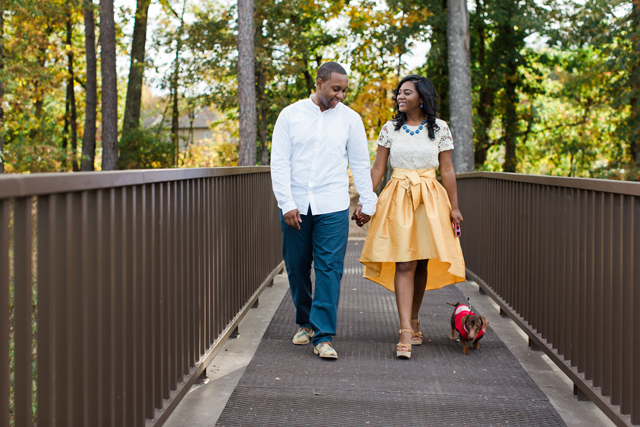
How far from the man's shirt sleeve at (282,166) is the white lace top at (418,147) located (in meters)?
0.72

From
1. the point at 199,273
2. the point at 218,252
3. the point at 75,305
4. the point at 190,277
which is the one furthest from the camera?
the point at 218,252

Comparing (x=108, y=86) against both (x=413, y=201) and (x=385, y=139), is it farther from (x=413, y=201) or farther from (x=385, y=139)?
(x=413, y=201)

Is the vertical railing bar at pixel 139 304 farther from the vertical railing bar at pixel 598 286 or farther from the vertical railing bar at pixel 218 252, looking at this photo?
the vertical railing bar at pixel 598 286

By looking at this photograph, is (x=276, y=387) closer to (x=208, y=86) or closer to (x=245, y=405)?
(x=245, y=405)

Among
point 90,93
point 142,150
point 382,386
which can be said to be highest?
point 90,93

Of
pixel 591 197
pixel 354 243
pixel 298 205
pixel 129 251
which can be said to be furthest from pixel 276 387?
pixel 354 243

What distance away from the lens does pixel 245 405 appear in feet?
10.6

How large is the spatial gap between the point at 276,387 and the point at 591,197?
Result: 1948 mm

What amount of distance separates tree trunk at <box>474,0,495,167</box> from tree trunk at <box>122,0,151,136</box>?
11.4 m

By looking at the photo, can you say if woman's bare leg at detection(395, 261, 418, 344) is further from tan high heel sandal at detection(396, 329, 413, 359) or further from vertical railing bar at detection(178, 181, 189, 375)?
vertical railing bar at detection(178, 181, 189, 375)

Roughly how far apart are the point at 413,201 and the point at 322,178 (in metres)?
0.66

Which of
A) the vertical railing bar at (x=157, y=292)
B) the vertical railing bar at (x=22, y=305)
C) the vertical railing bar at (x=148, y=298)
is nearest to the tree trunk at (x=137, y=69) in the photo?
the vertical railing bar at (x=157, y=292)

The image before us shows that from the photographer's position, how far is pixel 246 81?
36.8 ft

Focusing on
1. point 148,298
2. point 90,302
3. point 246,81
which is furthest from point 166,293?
point 246,81
